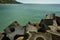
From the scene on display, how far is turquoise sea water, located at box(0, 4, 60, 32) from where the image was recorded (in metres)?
1.89

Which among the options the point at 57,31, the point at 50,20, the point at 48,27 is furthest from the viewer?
the point at 50,20

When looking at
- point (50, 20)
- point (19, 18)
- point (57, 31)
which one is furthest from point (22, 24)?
point (57, 31)

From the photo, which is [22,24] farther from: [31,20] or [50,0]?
[50,0]

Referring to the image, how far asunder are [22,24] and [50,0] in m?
0.46

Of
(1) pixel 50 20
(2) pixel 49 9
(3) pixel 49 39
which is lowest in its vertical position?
(3) pixel 49 39

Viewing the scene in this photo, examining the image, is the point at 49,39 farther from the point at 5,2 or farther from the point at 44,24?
the point at 5,2

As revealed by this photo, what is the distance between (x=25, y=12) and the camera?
1916 millimetres

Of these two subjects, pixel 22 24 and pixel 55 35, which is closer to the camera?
pixel 55 35

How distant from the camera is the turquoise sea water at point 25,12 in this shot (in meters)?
1.89

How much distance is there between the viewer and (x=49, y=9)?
1897 millimetres

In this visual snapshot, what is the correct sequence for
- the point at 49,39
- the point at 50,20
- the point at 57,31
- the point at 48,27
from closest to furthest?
1. the point at 49,39
2. the point at 57,31
3. the point at 48,27
4. the point at 50,20

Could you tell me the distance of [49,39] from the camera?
4.82ft

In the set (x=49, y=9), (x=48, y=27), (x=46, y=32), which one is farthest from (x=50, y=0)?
(x=46, y=32)

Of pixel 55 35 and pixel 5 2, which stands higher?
pixel 5 2
